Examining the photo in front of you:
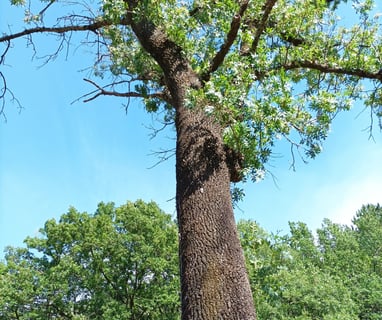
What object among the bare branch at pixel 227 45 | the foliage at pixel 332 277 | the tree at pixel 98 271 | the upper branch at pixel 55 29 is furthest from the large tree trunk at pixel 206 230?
the tree at pixel 98 271

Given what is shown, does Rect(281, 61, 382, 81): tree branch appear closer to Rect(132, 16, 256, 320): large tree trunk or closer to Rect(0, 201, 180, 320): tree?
Rect(132, 16, 256, 320): large tree trunk

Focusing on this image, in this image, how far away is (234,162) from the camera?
3.57m

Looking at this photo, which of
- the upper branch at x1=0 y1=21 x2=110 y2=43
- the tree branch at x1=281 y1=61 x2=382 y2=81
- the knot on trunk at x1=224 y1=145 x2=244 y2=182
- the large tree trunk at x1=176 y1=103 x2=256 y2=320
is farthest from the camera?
the upper branch at x1=0 y1=21 x2=110 y2=43

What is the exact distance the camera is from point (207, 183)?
3119 millimetres

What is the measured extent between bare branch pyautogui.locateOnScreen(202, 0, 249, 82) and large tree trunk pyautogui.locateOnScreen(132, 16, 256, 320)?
21cm

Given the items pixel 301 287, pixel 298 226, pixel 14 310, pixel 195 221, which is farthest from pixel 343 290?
pixel 195 221

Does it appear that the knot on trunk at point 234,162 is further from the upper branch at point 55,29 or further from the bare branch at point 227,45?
the upper branch at point 55,29

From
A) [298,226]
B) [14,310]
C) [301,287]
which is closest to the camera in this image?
[14,310]

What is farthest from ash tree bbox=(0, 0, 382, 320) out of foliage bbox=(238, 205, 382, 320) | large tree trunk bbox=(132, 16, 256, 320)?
foliage bbox=(238, 205, 382, 320)

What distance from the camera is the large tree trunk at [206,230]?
8.48ft

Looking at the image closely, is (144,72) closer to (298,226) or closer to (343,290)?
(343,290)

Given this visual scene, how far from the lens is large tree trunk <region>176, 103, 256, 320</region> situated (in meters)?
2.58

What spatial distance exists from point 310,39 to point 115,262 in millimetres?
15016

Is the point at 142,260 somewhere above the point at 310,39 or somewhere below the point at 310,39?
above
